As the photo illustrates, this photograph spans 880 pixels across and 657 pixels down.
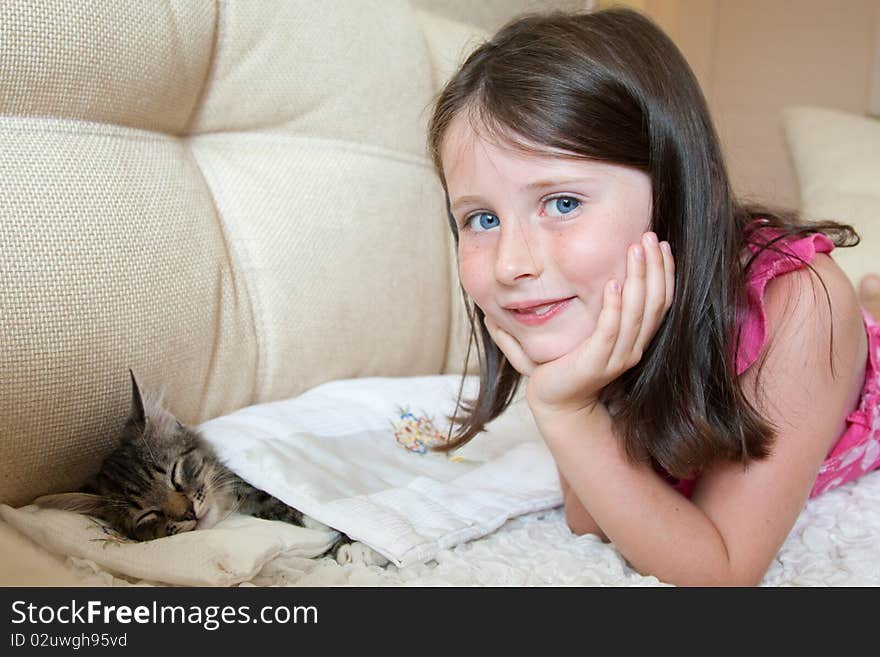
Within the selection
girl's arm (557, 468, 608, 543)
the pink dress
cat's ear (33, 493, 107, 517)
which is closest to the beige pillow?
the pink dress

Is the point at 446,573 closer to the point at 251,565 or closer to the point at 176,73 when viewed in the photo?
the point at 251,565

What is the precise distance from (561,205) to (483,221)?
11cm

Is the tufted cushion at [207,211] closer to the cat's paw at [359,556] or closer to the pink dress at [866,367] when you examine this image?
the cat's paw at [359,556]

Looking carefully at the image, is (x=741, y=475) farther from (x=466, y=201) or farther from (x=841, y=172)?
(x=841, y=172)

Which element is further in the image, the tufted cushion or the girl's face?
the tufted cushion

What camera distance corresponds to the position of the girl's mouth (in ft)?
2.91

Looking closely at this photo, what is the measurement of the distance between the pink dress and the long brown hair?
0.06 feet

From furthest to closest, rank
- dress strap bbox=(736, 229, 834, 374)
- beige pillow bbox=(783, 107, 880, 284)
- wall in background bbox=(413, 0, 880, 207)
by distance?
wall in background bbox=(413, 0, 880, 207) → beige pillow bbox=(783, 107, 880, 284) → dress strap bbox=(736, 229, 834, 374)

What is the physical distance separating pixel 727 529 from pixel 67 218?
2.83 feet

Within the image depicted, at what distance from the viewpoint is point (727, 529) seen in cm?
89

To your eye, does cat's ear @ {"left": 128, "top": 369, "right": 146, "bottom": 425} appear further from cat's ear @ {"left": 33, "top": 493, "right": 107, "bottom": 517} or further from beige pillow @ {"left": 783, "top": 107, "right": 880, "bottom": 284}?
beige pillow @ {"left": 783, "top": 107, "right": 880, "bottom": 284}

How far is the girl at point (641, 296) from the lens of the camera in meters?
0.85

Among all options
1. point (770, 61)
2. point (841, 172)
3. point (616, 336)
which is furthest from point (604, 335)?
point (770, 61)
